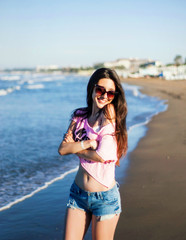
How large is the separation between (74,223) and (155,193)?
8.41 feet

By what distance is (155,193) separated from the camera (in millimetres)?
4434

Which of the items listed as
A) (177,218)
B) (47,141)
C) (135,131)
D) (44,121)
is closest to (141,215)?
(177,218)

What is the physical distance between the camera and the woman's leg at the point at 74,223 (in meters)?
2.13

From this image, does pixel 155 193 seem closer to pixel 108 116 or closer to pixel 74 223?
pixel 74 223

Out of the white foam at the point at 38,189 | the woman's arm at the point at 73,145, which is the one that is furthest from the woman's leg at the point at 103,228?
the white foam at the point at 38,189

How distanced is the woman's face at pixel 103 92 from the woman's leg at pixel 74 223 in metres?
0.80

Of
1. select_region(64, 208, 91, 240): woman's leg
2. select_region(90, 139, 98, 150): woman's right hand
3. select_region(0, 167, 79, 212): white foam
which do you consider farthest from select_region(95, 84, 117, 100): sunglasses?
select_region(0, 167, 79, 212): white foam

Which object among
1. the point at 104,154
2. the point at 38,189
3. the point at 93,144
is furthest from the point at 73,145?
the point at 38,189

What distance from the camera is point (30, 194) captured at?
15.4 feet

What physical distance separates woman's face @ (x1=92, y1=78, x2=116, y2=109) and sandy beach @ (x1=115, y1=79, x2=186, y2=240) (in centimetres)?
179

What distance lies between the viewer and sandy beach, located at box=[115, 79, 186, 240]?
133 inches

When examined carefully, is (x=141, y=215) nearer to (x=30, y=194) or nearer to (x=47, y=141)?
(x=30, y=194)

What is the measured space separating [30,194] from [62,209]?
863 millimetres

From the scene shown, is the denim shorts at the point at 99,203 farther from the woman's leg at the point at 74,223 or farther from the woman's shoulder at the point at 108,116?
the woman's shoulder at the point at 108,116
